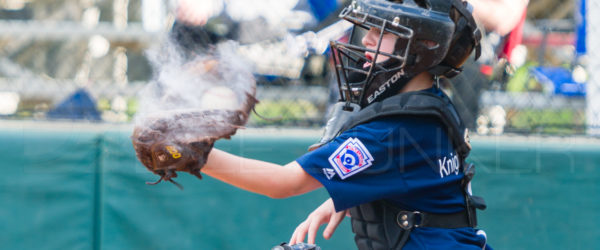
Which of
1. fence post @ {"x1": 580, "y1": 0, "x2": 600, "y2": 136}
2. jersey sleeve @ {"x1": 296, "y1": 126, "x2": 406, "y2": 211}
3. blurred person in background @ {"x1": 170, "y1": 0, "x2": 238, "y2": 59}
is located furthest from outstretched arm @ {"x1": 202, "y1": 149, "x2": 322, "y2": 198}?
fence post @ {"x1": 580, "y1": 0, "x2": 600, "y2": 136}

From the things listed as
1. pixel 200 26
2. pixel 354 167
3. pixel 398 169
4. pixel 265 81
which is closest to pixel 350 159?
pixel 354 167

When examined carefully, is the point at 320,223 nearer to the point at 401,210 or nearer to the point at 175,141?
the point at 401,210

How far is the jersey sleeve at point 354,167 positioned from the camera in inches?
61.2

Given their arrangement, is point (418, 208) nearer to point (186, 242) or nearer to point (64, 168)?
point (186, 242)

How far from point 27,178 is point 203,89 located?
60.8 inches

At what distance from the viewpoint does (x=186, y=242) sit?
2775 millimetres

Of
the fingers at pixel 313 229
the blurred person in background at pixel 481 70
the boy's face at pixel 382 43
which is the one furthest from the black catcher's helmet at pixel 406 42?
the blurred person in background at pixel 481 70

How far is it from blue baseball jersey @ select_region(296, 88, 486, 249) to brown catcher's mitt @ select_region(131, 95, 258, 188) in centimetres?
31

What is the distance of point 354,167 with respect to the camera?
155 cm

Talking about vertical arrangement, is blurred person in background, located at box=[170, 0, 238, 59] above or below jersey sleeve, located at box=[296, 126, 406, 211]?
above

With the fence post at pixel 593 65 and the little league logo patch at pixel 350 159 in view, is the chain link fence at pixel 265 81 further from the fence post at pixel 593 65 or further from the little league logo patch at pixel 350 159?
the little league logo patch at pixel 350 159

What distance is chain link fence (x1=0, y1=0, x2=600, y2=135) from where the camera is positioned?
3.18 meters

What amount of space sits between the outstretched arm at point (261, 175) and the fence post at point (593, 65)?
7.74ft

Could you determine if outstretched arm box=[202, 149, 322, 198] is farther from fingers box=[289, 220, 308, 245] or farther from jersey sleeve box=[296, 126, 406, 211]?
fingers box=[289, 220, 308, 245]
